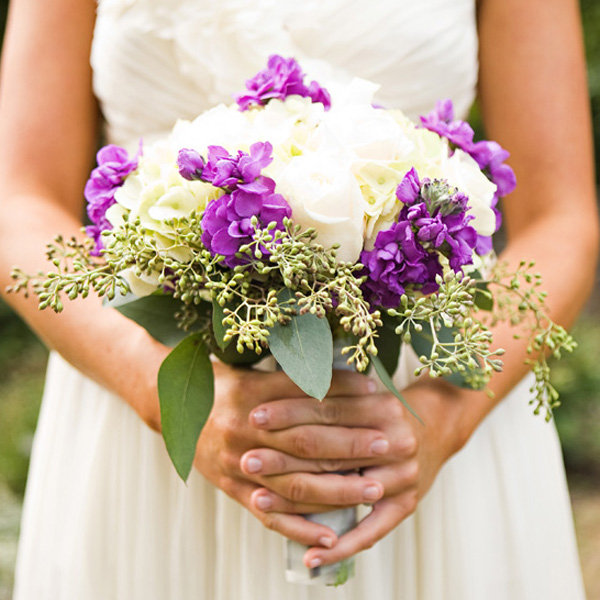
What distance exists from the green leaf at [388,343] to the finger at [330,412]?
0.06m

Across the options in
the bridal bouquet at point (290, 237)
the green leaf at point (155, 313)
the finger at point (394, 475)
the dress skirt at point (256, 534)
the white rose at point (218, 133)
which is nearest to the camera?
the bridal bouquet at point (290, 237)

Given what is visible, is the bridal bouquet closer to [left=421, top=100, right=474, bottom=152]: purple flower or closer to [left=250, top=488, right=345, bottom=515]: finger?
[left=421, top=100, right=474, bottom=152]: purple flower

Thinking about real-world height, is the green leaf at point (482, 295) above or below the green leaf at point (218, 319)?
below

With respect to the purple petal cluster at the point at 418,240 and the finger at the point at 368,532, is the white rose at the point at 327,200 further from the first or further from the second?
the finger at the point at 368,532

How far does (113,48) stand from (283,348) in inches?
36.3

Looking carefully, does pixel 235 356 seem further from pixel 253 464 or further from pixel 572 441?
pixel 572 441

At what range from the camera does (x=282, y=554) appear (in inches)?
55.4

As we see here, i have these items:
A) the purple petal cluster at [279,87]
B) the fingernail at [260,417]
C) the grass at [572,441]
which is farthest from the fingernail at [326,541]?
the grass at [572,441]

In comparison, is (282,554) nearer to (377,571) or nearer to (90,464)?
(377,571)

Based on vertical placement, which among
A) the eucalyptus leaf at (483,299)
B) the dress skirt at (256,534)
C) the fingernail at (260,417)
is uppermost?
the eucalyptus leaf at (483,299)

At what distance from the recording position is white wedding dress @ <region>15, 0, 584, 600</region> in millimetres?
1488

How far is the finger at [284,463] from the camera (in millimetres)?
1194

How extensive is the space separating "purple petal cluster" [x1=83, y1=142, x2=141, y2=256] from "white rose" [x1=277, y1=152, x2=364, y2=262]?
0.91 ft

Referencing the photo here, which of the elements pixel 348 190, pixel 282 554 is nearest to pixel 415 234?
pixel 348 190
